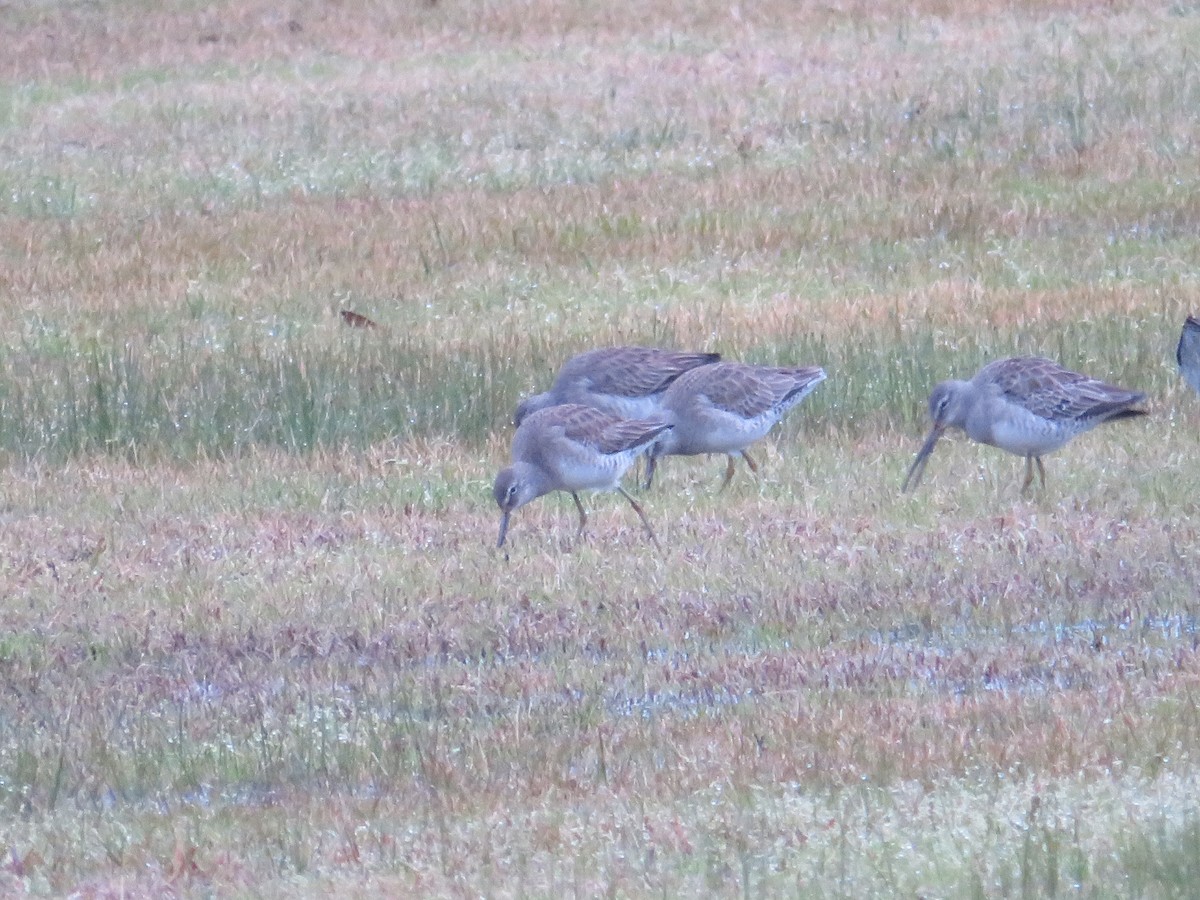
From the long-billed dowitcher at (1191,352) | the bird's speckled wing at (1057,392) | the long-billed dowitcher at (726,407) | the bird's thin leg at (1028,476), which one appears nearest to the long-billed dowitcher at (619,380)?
the long-billed dowitcher at (726,407)

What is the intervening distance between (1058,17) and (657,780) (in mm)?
22774

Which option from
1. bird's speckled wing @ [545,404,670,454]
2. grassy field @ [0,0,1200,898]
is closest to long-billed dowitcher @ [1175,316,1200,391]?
grassy field @ [0,0,1200,898]

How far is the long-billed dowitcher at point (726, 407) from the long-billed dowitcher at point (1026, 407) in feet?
2.97

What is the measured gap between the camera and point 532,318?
56.4ft

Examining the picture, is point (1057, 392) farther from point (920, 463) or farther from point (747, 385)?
point (747, 385)

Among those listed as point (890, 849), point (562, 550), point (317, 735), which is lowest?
point (562, 550)

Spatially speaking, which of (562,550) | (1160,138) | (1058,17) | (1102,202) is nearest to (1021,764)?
(562,550)

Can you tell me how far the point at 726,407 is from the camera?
11.7 metres

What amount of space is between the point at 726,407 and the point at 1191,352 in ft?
7.68

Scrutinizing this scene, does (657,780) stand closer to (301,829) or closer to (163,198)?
(301,829)

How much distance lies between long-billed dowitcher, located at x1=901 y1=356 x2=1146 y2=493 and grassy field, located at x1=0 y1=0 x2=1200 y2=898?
291 mm

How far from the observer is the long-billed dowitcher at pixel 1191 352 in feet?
35.9

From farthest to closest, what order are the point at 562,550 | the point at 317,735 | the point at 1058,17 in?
the point at 1058,17 < the point at 562,550 < the point at 317,735

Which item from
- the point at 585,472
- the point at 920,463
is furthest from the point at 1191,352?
the point at 585,472
